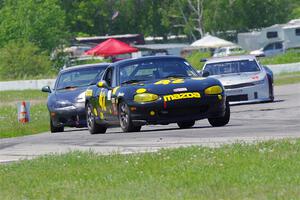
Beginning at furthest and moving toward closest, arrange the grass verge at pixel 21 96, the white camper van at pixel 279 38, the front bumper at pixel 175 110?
the white camper van at pixel 279 38, the grass verge at pixel 21 96, the front bumper at pixel 175 110

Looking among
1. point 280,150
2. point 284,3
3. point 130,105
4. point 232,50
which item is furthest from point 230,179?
point 284,3

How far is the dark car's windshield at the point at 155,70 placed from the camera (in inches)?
826

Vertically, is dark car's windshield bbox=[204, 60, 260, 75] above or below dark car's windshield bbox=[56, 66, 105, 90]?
below

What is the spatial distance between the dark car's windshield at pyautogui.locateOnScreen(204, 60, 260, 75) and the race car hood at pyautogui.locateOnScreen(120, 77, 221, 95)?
40.0 feet

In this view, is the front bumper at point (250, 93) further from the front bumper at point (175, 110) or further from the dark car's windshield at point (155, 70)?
the front bumper at point (175, 110)

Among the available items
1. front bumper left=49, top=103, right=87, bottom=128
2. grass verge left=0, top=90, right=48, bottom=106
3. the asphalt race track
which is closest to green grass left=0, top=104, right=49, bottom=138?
front bumper left=49, top=103, right=87, bottom=128

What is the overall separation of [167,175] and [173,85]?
26.1ft

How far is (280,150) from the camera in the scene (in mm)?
13445

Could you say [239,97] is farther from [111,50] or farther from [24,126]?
[111,50]

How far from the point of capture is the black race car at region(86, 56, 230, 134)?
19875mm

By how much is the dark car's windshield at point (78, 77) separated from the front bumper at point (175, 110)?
6.76m

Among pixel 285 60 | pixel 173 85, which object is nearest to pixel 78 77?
pixel 173 85

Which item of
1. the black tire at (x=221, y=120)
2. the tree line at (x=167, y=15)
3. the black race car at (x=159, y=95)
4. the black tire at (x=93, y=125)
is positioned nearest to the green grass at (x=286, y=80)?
the black tire at (x=93, y=125)

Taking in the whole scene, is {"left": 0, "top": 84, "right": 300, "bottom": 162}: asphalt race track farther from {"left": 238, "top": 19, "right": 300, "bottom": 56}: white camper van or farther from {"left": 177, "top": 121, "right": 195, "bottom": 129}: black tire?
{"left": 238, "top": 19, "right": 300, "bottom": 56}: white camper van
